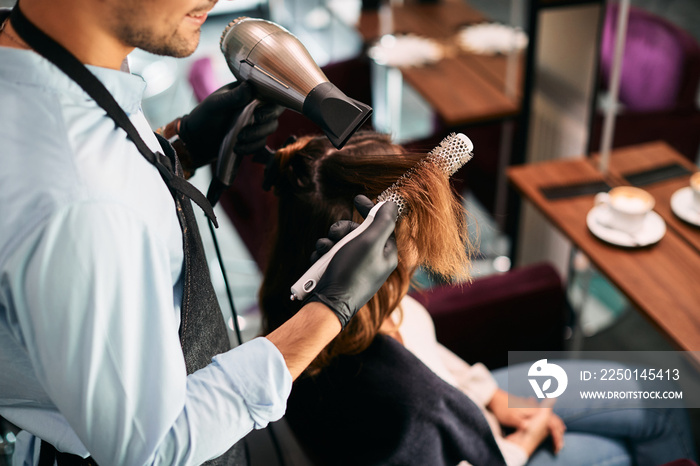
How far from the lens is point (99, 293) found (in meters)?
0.65

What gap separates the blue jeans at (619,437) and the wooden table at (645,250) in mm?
224

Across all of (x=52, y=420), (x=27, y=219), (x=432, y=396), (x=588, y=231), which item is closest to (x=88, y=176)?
(x=27, y=219)

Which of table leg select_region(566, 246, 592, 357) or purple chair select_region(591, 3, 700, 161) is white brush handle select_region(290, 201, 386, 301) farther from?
purple chair select_region(591, 3, 700, 161)

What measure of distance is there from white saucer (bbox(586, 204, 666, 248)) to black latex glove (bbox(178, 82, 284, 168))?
0.94m

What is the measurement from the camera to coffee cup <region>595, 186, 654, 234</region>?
154cm

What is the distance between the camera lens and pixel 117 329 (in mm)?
675

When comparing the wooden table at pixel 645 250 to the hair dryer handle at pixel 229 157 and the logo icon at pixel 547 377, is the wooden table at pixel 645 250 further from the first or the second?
the hair dryer handle at pixel 229 157

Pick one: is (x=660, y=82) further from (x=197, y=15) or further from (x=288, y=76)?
(x=197, y=15)

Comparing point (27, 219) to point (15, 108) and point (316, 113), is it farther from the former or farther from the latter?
point (316, 113)

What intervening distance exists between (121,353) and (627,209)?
1.27 m

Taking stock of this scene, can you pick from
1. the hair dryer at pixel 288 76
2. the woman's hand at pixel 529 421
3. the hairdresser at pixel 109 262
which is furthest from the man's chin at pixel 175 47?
the woman's hand at pixel 529 421

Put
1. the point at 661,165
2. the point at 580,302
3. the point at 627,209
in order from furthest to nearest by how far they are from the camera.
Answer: the point at 580,302, the point at 661,165, the point at 627,209

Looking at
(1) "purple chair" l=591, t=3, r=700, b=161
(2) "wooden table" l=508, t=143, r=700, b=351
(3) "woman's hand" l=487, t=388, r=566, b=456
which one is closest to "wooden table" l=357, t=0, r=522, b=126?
(1) "purple chair" l=591, t=3, r=700, b=161

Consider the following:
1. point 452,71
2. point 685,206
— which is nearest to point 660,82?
point 452,71
